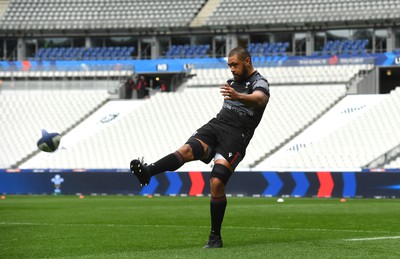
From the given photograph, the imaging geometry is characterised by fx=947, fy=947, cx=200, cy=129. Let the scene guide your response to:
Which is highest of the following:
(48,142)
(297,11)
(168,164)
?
(168,164)

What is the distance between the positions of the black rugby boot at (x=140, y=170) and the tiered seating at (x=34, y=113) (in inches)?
1322

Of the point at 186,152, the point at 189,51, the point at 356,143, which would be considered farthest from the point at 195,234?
the point at 189,51

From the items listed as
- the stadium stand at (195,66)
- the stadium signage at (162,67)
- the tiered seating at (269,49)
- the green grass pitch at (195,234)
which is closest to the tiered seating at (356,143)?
the stadium stand at (195,66)

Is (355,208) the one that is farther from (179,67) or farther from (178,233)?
(179,67)

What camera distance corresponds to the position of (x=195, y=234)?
518 inches

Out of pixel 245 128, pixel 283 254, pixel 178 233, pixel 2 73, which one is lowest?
pixel 2 73

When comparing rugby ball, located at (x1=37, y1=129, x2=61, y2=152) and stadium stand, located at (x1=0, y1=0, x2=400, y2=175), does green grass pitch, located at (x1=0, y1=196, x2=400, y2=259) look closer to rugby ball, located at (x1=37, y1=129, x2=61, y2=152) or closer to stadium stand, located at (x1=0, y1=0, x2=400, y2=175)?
rugby ball, located at (x1=37, y1=129, x2=61, y2=152)

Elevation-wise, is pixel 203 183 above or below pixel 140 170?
below

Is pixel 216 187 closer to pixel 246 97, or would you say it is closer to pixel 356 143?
pixel 246 97

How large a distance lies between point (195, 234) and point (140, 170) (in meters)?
2.94

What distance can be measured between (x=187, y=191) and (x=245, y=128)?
21019 millimetres

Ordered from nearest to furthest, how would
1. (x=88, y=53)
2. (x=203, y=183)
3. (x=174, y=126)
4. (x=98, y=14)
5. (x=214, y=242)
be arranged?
(x=214, y=242) → (x=203, y=183) → (x=174, y=126) → (x=88, y=53) → (x=98, y=14)

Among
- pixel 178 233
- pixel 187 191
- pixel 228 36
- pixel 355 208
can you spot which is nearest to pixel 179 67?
pixel 228 36

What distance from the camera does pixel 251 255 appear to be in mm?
9805
